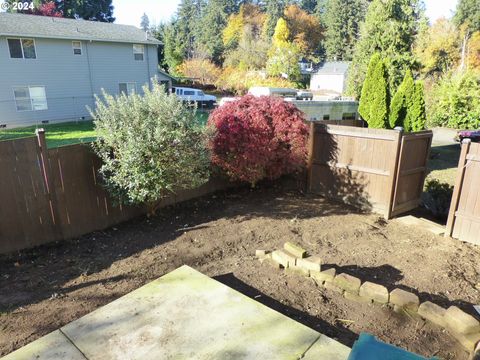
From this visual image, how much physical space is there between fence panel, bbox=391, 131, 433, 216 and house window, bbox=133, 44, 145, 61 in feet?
63.4

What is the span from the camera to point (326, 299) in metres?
3.43

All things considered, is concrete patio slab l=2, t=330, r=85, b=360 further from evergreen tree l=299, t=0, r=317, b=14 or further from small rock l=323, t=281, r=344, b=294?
evergreen tree l=299, t=0, r=317, b=14

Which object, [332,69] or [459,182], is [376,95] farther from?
[332,69]

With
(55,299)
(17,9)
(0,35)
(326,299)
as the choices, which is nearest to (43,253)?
(55,299)

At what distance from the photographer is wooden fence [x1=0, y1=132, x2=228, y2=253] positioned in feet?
14.2

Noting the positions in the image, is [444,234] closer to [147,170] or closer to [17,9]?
[147,170]

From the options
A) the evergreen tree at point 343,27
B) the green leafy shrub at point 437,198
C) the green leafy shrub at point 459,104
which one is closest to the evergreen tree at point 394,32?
the green leafy shrub at point 459,104

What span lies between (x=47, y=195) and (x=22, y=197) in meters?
0.30

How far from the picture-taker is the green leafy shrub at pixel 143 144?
16.1 ft

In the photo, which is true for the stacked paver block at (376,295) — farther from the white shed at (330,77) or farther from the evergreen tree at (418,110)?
the white shed at (330,77)

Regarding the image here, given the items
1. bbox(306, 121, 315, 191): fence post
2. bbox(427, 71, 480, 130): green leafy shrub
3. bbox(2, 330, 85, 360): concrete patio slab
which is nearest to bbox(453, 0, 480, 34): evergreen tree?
bbox(427, 71, 480, 130): green leafy shrub

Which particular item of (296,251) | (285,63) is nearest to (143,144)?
(296,251)

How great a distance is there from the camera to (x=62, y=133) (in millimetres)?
14438

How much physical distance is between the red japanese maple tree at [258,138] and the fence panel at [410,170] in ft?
6.39
